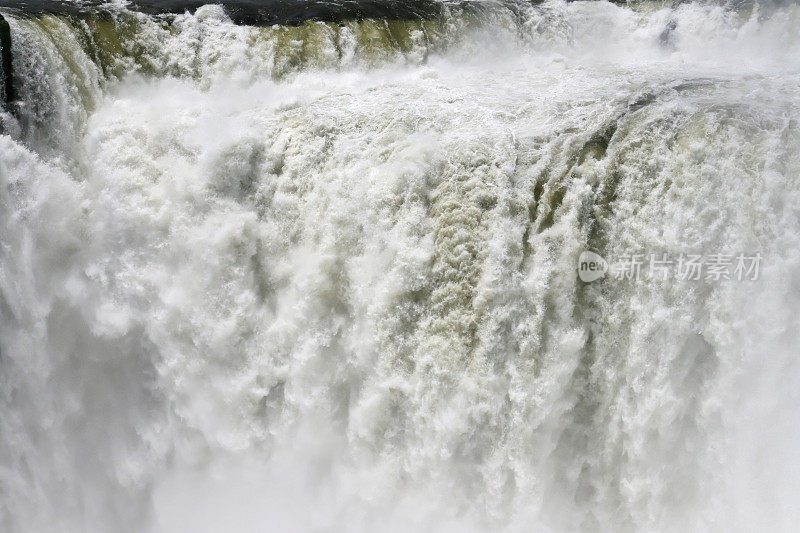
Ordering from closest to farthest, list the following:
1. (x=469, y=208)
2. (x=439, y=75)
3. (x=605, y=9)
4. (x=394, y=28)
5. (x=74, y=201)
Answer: (x=469, y=208), (x=74, y=201), (x=439, y=75), (x=394, y=28), (x=605, y=9)

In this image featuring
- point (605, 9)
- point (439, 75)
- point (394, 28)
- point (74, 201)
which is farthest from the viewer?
point (605, 9)

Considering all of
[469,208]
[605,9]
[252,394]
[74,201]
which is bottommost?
[252,394]

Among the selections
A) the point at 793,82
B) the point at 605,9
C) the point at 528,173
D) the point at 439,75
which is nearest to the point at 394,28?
the point at 439,75

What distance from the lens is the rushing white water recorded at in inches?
190

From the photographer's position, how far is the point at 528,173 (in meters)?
5.16

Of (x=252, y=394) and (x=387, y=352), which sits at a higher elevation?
(x=387, y=352)

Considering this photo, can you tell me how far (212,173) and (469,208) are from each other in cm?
242

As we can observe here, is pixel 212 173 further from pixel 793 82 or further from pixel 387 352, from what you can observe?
pixel 793 82

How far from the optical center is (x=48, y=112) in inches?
227

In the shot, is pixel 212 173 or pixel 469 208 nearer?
pixel 469 208

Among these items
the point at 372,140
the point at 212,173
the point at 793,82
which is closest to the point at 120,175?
the point at 212,173

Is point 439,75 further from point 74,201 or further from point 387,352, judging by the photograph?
point 74,201

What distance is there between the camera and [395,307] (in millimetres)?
5195

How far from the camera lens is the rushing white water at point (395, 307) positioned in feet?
15.8
